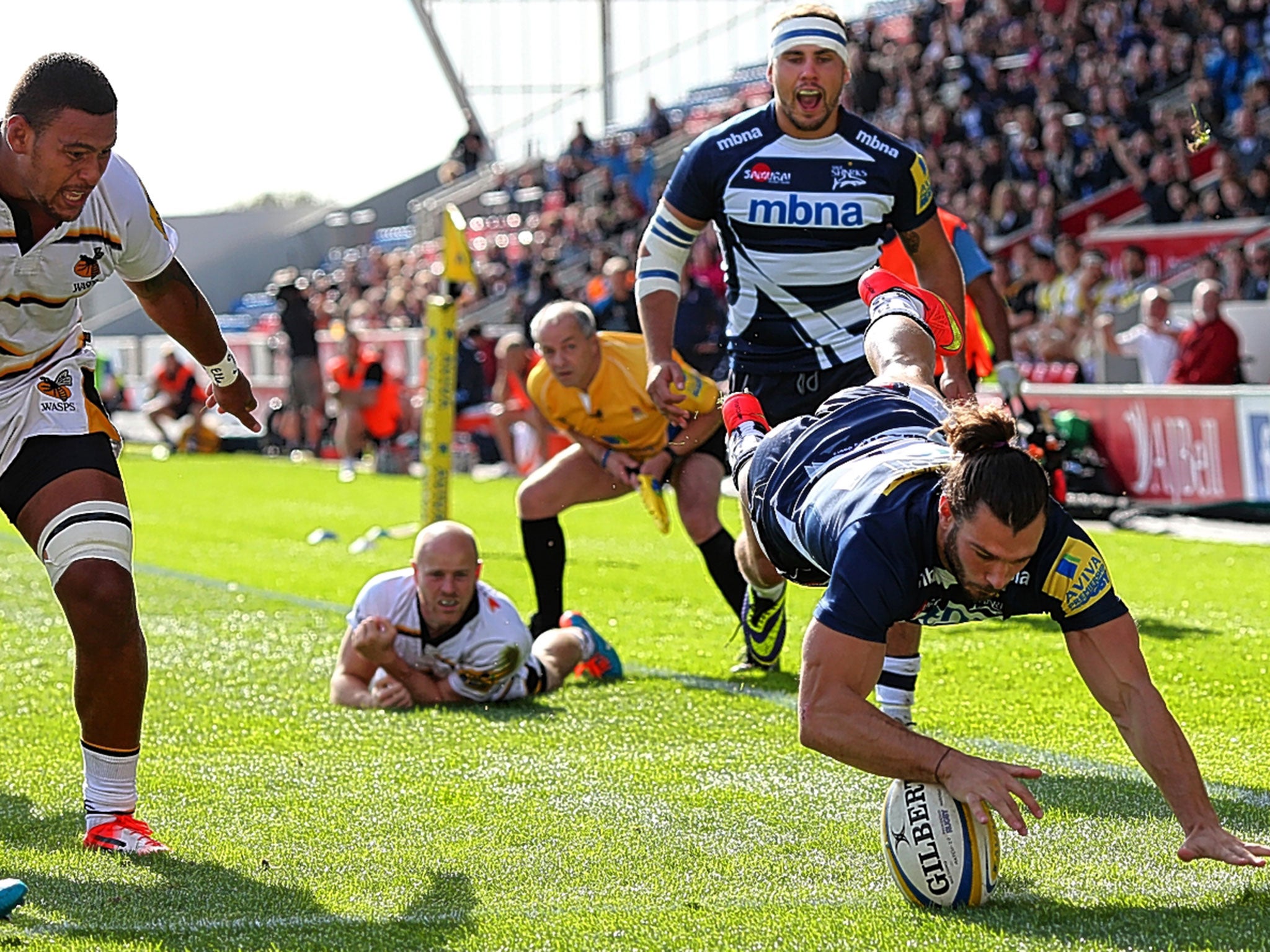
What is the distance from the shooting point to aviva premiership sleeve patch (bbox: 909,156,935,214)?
22.2 ft

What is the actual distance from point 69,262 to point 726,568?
4.16 m

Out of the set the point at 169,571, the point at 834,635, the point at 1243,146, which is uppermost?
the point at 1243,146

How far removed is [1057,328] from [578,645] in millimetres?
10256

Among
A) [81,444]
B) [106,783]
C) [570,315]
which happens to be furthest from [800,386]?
[106,783]

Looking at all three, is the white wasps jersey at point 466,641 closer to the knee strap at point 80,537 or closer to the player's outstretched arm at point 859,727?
the knee strap at point 80,537

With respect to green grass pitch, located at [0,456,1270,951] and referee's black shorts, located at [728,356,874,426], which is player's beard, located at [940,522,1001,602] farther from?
referee's black shorts, located at [728,356,874,426]

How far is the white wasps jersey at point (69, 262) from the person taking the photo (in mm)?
4871

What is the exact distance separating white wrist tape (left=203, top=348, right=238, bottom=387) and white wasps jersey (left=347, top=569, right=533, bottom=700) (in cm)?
194

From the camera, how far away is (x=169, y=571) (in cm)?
1240

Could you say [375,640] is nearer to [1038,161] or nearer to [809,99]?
[809,99]

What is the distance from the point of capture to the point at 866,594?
13.3 ft

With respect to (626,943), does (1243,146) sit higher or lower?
higher

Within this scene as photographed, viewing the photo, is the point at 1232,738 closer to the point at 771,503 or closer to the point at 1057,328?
the point at 771,503

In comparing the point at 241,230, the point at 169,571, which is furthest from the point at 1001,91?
the point at 241,230
